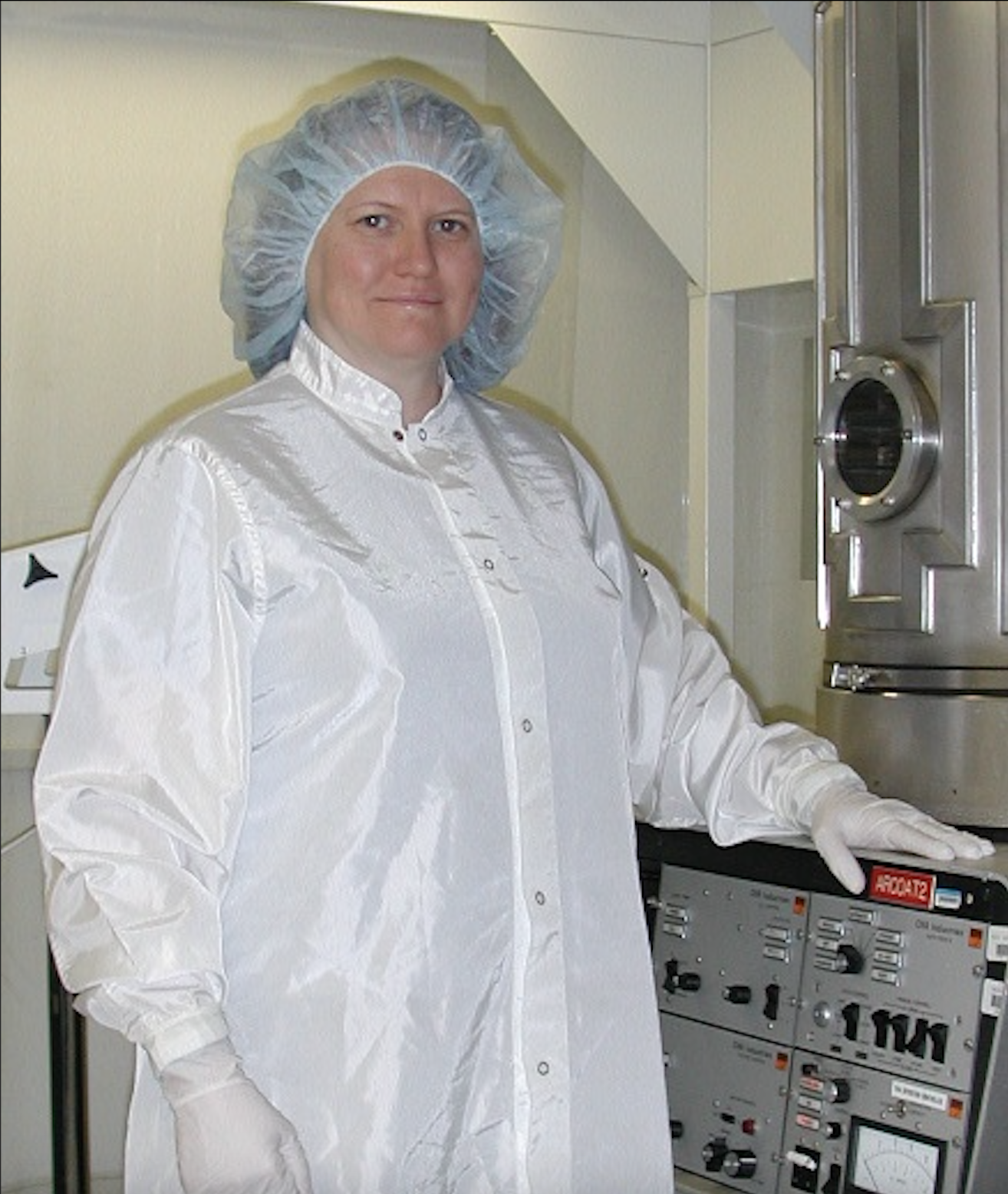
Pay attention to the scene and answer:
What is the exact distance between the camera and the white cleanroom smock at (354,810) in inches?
49.1

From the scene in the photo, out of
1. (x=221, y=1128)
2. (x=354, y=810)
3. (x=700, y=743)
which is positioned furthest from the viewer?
(x=700, y=743)

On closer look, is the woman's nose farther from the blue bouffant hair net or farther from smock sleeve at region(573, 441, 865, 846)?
smock sleeve at region(573, 441, 865, 846)

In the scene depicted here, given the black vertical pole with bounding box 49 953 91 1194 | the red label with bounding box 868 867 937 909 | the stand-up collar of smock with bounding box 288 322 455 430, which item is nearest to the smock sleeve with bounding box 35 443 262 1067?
the stand-up collar of smock with bounding box 288 322 455 430

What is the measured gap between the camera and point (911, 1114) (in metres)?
1.30

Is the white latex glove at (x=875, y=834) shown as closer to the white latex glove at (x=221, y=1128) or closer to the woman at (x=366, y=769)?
the woman at (x=366, y=769)

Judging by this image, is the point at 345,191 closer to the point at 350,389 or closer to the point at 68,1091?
the point at 350,389

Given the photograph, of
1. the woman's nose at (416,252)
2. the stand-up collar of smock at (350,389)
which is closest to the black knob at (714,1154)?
the stand-up collar of smock at (350,389)

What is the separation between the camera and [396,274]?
1.41 m

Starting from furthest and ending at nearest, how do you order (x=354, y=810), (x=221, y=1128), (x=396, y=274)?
1. (x=396, y=274)
2. (x=354, y=810)
3. (x=221, y=1128)

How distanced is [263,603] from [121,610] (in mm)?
98

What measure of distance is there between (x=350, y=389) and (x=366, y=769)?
0.31m

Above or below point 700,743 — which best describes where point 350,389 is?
above

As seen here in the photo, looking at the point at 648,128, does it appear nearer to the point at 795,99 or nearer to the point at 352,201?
the point at 795,99

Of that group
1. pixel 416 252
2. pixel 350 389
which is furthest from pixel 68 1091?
pixel 416 252
